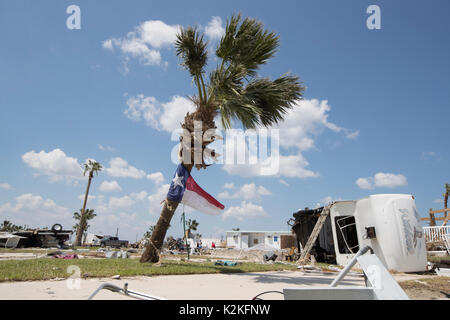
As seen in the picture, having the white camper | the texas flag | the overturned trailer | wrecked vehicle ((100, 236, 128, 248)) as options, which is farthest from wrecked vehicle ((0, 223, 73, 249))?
the white camper

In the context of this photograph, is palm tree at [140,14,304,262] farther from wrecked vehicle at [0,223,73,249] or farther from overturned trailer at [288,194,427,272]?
wrecked vehicle at [0,223,73,249]

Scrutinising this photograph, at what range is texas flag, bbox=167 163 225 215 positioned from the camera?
934cm

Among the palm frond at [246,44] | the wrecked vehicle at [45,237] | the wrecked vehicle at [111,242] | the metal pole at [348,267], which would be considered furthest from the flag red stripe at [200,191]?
the wrecked vehicle at [111,242]

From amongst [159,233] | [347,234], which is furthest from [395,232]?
[159,233]

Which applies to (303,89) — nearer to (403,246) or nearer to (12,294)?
(403,246)

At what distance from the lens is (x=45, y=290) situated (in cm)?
430

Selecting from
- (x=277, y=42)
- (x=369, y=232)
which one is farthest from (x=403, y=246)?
(x=277, y=42)

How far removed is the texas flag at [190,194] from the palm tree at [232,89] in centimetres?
28

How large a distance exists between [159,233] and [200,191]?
207 cm

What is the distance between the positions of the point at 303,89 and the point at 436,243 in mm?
12582

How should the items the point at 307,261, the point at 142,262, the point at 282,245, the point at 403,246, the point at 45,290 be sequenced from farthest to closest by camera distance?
the point at 282,245 → the point at 307,261 → the point at 403,246 → the point at 142,262 → the point at 45,290

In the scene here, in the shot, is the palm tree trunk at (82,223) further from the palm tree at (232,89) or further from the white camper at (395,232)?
the white camper at (395,232)

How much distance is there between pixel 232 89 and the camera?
29.1 ft
